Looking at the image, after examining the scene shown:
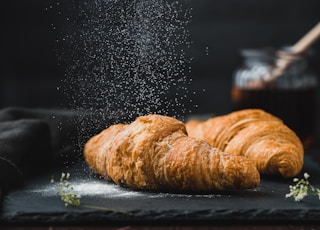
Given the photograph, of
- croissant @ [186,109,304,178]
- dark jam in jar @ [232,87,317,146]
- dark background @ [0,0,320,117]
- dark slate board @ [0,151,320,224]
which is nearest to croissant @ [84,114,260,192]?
dark slate board @ [0,151,320,224]

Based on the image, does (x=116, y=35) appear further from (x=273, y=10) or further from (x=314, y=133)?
(x=273, y=10)

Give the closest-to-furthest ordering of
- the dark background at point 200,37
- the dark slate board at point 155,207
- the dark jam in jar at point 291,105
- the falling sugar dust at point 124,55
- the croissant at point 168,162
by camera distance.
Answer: the dark slate board at point 155,207, the croissant at point 168,162, the falling sugar dust at point 124,55, the dark jam in jar at point 291,105, the dark background at point 200,37

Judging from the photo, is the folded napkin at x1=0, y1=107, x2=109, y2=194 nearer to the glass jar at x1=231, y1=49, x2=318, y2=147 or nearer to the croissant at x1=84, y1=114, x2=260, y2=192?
the croissant at x1=84, y1=114, x2=260, y2=192

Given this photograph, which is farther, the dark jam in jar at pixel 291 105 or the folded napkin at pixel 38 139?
the dark jam in jar at pixel 291 105

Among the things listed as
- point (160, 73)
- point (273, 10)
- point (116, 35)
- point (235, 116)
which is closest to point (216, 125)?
point (235, 116)

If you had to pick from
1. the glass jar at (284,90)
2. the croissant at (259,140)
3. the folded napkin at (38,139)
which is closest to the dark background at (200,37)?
the glass jar at (284,90)

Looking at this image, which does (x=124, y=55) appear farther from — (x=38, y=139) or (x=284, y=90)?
(x=284, y=90)

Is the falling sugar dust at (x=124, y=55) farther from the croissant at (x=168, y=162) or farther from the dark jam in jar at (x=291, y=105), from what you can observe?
the dark jam in jar at (x=291, y=105)
